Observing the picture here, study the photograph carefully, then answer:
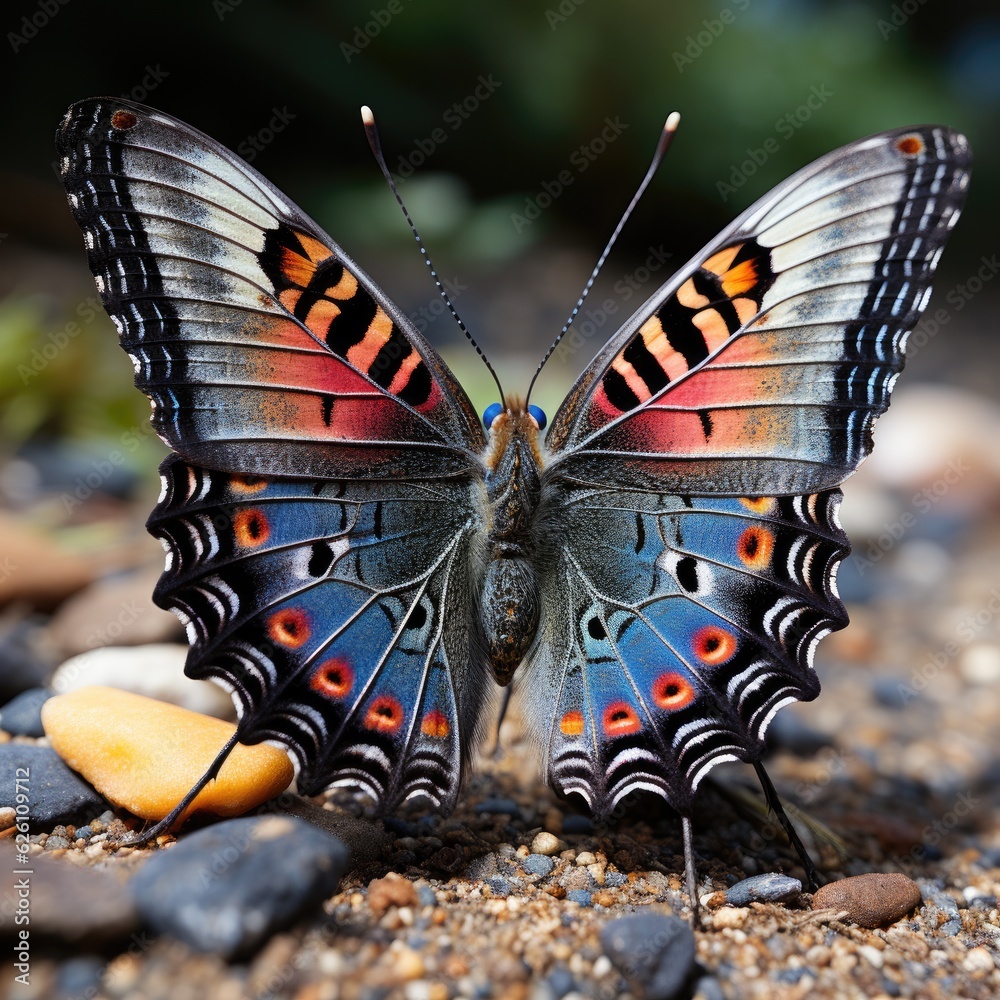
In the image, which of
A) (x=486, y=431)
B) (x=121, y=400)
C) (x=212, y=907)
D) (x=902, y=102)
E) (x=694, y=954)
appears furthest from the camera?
(x=902, y=102)

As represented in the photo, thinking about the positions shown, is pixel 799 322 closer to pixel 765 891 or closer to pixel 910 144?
pixel 910 144

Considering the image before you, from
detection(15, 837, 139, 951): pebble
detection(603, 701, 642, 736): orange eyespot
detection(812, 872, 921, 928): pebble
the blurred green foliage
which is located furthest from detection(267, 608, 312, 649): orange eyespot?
the blurred green foliage

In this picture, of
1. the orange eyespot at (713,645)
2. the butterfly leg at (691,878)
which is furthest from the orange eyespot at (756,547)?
the butterfly leg at (691,878)

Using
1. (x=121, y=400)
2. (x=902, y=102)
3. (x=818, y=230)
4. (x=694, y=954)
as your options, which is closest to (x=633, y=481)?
(x=818, y=230)

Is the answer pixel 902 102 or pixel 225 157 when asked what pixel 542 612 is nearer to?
pixel 225 157

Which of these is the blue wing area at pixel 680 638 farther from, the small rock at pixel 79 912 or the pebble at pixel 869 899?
the small rock at pixel 79 912

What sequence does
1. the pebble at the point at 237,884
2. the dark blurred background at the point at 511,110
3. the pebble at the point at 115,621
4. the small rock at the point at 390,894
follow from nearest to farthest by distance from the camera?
the pebble at the point at 237,884 → the small rock at the point at 390,894 → the pebble at the point at 115,621 → the dark blurred background at the point at 511,110
